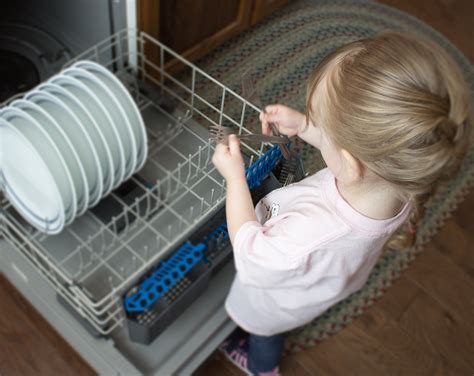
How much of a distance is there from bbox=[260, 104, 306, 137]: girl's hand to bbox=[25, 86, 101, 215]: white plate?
0.35 meters

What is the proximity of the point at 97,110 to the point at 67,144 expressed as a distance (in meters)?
0.09

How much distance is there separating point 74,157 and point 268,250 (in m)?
0.43

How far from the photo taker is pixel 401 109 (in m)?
0.54

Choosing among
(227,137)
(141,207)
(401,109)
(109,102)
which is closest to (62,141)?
(109,102)

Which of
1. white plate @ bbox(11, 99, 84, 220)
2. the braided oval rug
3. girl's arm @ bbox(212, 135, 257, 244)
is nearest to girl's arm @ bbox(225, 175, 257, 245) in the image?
girl's arm @ bbox(212, 135, 257, 244)

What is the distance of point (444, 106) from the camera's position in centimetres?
54

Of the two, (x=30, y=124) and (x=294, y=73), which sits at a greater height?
(x=30, y=124)

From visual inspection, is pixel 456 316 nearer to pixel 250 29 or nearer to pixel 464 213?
pixel 464 213

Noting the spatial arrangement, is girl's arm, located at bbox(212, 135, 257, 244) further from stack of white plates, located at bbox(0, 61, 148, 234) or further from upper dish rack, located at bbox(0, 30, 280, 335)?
stack of white plates, located at bbox(0, 61, 148, 234)

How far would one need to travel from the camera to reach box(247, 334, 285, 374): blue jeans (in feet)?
3.52

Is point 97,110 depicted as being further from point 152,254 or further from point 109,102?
point 152,254

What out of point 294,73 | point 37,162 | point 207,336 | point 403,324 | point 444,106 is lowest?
point 403,324

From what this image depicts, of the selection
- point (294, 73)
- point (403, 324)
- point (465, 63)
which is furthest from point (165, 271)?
→ point (465, 63)

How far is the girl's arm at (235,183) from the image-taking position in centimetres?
69
